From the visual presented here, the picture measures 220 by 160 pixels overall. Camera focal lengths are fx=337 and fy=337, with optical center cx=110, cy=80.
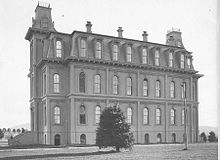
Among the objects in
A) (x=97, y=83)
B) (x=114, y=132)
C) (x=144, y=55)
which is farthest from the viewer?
(x=144, y=55)

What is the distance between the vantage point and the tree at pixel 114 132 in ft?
60.5

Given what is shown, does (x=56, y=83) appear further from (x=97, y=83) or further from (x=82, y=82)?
(x=97, y=83)

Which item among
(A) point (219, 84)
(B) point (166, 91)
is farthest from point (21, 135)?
(A) point (219, 84)

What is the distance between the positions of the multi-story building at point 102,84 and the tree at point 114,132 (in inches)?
295

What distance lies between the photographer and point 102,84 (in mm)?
27578

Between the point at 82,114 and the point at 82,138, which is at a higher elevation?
the point at 82,114

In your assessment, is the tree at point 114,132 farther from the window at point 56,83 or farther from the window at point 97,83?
the window at point 56,83

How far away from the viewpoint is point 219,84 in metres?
8.48

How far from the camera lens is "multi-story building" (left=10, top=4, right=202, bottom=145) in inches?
1046

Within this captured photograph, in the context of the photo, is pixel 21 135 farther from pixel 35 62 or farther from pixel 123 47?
pixel 123 47

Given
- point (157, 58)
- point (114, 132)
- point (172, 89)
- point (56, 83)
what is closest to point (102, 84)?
point (56, 83)

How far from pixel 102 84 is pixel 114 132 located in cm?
932

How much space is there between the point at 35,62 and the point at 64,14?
18.2 meters

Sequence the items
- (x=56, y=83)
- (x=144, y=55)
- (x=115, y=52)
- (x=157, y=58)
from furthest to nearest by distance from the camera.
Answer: (x=157, y=58)
(x=144, y=55)
(x=115, y=52)
(x=56, y=83)
